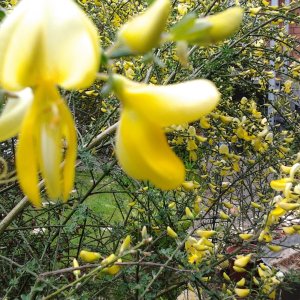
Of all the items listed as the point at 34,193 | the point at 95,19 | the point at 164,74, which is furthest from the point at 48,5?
the point at 95,19

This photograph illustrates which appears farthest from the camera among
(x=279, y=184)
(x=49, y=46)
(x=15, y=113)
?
(x=279, y=184)

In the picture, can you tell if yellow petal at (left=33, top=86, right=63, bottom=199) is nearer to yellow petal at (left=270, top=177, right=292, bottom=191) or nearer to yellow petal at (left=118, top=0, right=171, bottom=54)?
yellow petal at (left=118, top=0, right=171, bottom=54)

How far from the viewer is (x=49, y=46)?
45 cm

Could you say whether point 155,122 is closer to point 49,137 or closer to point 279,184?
point 49,137

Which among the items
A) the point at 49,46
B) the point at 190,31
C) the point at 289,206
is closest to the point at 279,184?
the point at 289,206

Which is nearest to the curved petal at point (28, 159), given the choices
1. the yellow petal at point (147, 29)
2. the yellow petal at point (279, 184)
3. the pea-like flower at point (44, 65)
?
the pea-like flower at point (44, 65)

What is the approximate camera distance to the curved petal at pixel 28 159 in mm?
506

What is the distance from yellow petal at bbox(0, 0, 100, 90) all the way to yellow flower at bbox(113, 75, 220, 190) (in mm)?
72

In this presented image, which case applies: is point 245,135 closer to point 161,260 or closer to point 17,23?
point 161,260

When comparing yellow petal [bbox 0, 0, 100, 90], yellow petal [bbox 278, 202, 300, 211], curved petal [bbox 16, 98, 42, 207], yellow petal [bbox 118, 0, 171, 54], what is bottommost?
yellow petal [bbox 278, 202, 300, 211]

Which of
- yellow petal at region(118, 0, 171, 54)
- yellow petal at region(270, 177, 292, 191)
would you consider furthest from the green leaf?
yellow petal at region(270, 177, 292, 191)

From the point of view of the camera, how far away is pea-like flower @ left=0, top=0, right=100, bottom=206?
451mm

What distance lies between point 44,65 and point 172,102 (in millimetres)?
126

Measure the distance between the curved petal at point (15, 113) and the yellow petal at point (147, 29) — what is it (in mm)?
124
